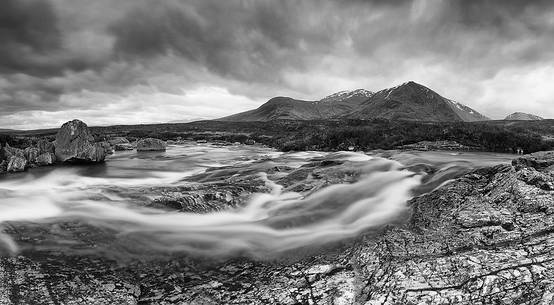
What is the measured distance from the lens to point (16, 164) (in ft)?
73.9

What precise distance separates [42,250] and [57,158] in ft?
72.7

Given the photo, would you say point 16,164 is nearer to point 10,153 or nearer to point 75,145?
point 10,153

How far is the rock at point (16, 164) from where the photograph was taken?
22.3 meters

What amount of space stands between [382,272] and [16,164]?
84.4ft

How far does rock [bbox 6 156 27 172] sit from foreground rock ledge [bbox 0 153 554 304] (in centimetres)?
1940

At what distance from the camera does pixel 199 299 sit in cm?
641

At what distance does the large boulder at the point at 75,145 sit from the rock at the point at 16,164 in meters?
3.42

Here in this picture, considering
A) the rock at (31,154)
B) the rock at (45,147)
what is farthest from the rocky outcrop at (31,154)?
the rock at (45,147)

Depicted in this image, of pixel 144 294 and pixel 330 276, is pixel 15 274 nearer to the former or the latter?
pixel 144 294

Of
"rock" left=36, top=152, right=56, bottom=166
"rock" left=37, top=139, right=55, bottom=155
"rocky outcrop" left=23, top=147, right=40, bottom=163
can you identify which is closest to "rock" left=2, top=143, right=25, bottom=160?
"rocky outcrop" left=23, top=147, right=40, bottom=163

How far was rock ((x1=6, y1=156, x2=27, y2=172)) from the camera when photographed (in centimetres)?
2233

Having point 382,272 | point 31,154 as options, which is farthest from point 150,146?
point 382,272

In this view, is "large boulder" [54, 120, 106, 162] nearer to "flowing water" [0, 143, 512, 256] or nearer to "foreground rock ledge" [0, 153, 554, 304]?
"flowing water" [0, 143, 512, 256]

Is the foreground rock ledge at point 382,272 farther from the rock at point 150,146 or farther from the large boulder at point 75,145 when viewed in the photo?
the rock at point 150,146
